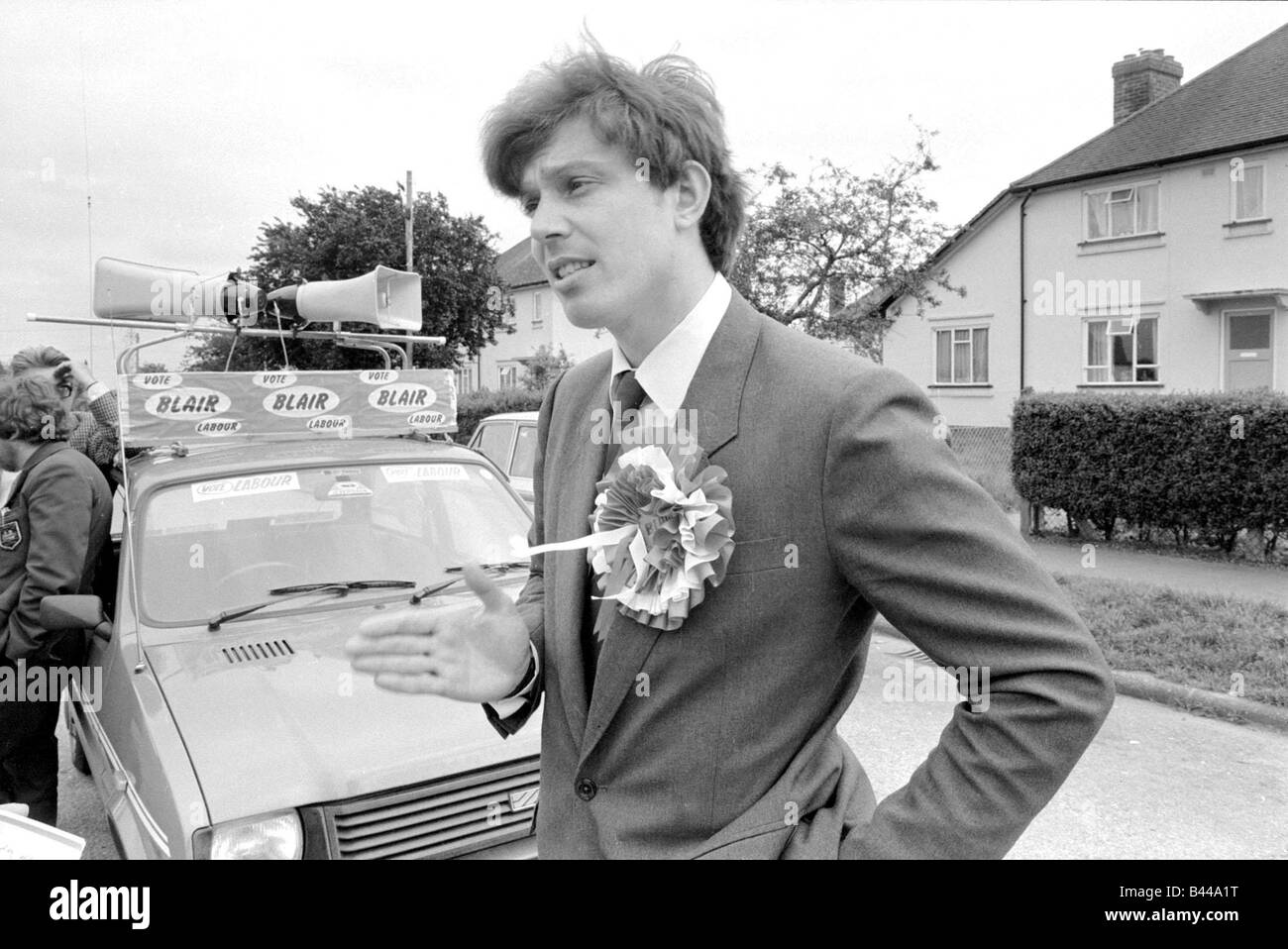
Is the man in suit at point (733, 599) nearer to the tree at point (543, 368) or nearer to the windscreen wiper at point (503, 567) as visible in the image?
the windscreen wiper at point (503, 567)

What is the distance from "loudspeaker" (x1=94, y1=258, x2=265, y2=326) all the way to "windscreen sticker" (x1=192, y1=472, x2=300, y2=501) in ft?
3.26

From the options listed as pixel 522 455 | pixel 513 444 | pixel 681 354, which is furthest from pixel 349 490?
pixel 513 444

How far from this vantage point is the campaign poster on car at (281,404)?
13.3 ft

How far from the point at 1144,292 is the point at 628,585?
23007mm

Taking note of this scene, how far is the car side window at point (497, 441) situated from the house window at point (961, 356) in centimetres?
1660

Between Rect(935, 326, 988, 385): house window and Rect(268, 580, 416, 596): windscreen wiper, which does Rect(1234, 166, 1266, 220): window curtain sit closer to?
Rect(935, 326, 988, 385): house window

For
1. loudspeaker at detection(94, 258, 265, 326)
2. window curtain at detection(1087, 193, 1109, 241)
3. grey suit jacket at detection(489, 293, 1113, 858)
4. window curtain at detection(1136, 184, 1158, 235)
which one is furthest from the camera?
window curtain at detection(1087, 193, 1109, 241)

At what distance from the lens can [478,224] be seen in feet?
100

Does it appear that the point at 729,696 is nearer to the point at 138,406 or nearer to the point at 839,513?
the point at 839,513

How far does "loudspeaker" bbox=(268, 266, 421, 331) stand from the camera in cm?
447

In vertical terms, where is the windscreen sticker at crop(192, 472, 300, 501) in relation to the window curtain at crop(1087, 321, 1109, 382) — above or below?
below

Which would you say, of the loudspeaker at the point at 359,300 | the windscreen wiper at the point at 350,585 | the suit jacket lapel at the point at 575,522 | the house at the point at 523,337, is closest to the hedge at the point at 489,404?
the house at the point at 523,337

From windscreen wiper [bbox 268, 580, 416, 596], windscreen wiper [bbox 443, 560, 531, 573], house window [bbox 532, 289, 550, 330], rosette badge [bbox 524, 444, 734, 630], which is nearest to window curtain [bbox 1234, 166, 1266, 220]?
windscreen wiper [bbox 443, 560, 531, 573]

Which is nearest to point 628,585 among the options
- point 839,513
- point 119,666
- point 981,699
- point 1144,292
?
point 839,513
